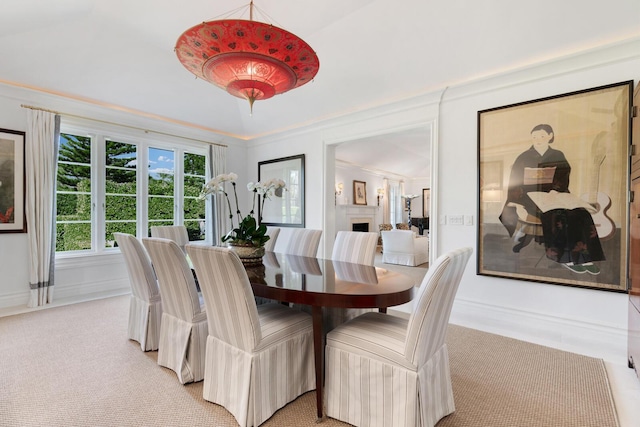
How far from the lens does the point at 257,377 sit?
1.67 m

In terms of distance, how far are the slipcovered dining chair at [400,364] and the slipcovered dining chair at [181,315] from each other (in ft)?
→ 3.23

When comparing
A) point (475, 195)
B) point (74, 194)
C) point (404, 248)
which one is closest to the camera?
point (475, 195)

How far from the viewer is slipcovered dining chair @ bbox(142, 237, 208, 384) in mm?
2041

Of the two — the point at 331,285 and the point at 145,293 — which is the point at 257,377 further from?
the point at 145,293

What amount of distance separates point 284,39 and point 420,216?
1073 cm

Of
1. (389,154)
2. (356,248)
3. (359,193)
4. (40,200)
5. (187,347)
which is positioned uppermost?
(389,154)

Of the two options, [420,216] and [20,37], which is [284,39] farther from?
[420,216]

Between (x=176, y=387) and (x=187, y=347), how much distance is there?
258 mm

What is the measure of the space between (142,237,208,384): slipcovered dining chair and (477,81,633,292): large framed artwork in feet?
9.53

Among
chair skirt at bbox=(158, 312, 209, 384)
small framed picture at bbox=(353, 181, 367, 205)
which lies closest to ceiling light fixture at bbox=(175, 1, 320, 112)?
chair skirt at bbox=(158, 312, 209, 384)

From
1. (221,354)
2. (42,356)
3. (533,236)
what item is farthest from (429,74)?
(42,356)

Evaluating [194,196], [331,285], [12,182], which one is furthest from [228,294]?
[194,196]

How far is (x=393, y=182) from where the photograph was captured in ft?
35.0

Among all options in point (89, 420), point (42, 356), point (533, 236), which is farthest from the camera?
point (533, 236)
